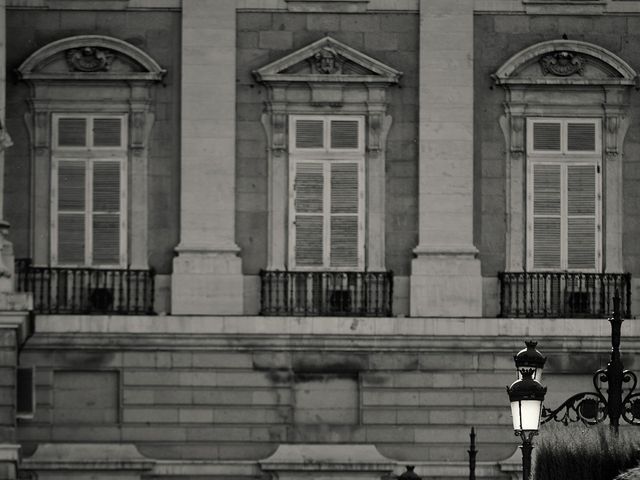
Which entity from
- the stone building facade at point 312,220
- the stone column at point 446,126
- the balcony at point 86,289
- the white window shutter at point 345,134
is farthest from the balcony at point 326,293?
the white window shutter at point 345,134

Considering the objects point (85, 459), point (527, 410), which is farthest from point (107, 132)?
point (527, 410)

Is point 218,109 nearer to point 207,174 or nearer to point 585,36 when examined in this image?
point 207,174

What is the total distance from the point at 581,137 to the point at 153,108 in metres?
6.26

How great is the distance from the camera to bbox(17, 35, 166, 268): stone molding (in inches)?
1727

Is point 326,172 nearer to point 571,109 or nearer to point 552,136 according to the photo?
point 552,136

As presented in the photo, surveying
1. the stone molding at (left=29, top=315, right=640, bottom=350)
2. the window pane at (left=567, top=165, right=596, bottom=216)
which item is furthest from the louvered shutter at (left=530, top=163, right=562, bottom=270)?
the stone molding at (left=29, top=315, right=640, bottom=350)

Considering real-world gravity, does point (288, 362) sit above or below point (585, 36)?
below

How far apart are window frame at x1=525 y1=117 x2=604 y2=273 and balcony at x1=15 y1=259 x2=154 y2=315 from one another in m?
5.59

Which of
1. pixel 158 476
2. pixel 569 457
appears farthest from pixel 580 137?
pixel 569 457

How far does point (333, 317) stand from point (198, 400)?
2273mm

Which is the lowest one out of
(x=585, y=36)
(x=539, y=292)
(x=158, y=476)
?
(x=158, y=476)

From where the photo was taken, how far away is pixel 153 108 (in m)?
44.2

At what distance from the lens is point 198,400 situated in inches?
1714

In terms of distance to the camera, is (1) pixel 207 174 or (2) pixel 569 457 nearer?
(2) pixel 569 457
